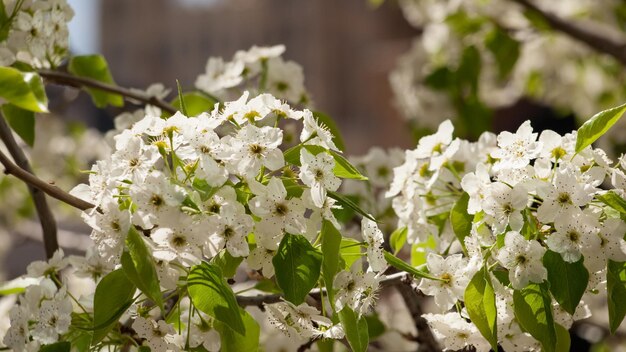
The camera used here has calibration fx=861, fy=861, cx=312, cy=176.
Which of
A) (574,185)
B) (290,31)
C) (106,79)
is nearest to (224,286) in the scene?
(574,185)

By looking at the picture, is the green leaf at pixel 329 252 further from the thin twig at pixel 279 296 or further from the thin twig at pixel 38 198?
the thin twig at pixel 38 198

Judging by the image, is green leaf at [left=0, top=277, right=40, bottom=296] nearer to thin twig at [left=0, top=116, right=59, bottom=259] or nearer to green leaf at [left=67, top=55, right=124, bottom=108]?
thin twig at [left=0, top=116, right=59, bottom=259]

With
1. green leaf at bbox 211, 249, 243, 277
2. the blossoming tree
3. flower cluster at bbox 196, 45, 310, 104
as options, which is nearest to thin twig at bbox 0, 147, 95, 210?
the blossoming tree

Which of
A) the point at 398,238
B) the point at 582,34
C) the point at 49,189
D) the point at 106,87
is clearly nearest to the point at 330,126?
the point at 398,238

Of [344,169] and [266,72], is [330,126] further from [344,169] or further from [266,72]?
[344,169]

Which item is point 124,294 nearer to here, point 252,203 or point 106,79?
point 252,203
